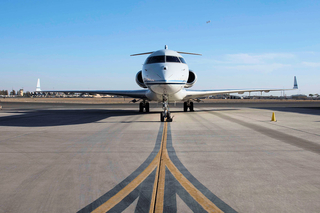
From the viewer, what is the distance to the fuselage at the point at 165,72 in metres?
13.2

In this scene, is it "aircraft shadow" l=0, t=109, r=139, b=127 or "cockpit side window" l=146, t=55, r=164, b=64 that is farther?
"cockpit side window" l=146, t=55, r=164, b=64

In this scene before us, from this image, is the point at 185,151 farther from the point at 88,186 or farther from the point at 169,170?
the point at 88,186

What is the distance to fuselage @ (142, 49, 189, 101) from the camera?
13219mm

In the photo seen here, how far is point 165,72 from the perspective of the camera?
1320 cm

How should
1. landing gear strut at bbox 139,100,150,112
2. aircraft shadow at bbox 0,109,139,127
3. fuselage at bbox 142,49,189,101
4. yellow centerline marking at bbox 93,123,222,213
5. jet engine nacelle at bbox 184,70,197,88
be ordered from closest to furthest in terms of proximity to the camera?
yellow centerline marking at bbox 93,123,222,213 → aircraft shadow at bbox 0,109,139,127 → fuselage at bbox 142,49,189,101 → jet engine nacelle at bbox 184,70,197,88 → landing gear strut at bbox 139,100,150,112

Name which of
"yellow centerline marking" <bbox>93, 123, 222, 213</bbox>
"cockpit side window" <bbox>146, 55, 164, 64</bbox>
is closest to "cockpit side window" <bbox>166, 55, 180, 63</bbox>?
"cockpit side window" <bbox>146, 55, 164, 64</bbox>

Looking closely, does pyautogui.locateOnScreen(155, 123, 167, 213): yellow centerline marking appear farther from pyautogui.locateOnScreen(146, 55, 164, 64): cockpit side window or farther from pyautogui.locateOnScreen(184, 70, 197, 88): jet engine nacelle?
pyautogui.locateOnScreen(184, 70, 197, 88): jet engine nacelle

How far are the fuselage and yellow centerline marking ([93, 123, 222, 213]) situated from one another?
8.12 meters

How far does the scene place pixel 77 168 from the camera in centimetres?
495

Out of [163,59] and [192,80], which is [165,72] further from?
[192,80]

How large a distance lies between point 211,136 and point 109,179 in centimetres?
517

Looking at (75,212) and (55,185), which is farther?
(55,185)

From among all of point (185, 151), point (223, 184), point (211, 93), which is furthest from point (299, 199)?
point (211, 93)

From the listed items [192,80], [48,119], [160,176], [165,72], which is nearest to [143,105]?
[192,80]
